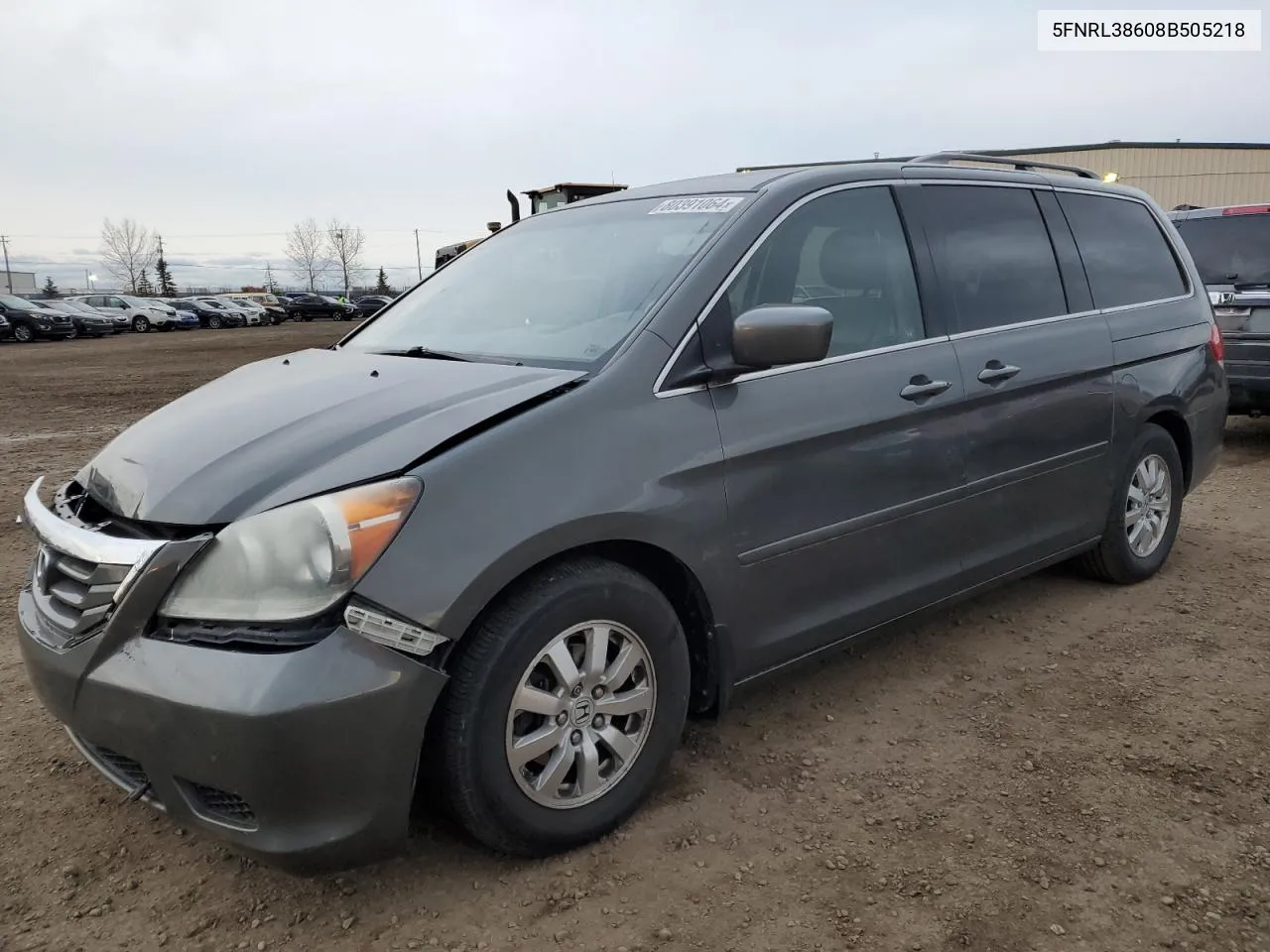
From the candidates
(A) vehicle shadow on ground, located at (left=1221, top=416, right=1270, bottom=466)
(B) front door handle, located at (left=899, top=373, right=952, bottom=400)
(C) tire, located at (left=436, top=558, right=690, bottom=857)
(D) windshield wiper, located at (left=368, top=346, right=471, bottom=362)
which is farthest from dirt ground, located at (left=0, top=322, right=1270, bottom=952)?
(A) vehicle shadow on ground, located at (left=1221, top=416, right=1270, bottom=466)

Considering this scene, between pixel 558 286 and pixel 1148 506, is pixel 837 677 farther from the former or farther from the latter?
pixel 1148 506

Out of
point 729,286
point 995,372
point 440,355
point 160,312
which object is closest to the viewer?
point 729,286

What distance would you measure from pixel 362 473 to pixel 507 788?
0.83 meters

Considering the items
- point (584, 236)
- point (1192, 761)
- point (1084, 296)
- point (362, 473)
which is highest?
point (584, 236)

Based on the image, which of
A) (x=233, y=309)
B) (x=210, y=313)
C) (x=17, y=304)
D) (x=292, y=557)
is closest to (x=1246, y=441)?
(x=292, y=557)

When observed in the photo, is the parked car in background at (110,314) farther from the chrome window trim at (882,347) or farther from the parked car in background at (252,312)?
the chrome window trim at (882,347)

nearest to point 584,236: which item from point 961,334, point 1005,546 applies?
point 961,334

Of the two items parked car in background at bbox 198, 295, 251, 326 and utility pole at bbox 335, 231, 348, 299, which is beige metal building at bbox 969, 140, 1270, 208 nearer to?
parked car in background at bbox 198, 295, 251, 326

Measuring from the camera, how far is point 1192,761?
2.97 meters

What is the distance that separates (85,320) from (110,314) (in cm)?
272

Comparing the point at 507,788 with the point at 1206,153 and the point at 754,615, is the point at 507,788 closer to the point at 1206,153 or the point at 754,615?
the point at 754,615

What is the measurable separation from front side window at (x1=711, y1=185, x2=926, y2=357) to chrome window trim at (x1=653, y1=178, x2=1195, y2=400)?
0.02m

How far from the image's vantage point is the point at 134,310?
132 feet

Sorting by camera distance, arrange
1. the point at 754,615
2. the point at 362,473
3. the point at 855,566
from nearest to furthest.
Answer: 1. the point at 362,473
2. the point at 754,615
3. the point at 855,566
